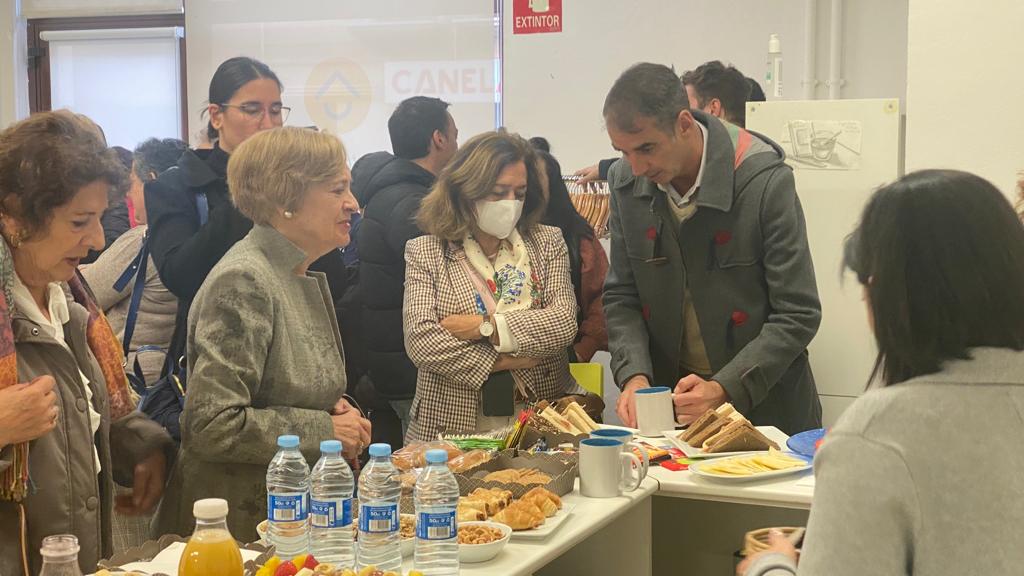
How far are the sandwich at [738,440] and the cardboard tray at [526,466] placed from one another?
45 cm

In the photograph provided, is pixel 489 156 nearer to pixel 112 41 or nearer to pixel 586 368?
pixel 586 368

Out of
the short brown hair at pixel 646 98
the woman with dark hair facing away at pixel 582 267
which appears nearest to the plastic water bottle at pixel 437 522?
the short brown hair at pixel 646 98

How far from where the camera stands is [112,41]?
22.1ft

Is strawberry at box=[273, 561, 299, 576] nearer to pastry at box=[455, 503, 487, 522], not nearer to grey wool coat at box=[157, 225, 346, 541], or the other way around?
pastry at box=[455, 503, 487, 522]

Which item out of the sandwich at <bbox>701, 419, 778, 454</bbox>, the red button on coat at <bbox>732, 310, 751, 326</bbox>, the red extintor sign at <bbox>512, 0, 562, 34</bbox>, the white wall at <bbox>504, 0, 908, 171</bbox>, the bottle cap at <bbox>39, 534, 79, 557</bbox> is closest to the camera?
the bottle cap at <bbox>39, 534, 79, 557</bbox>

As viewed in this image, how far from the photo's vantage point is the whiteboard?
4.52 m

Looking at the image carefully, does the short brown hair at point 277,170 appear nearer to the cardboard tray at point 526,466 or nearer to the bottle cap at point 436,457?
the cardboard tray at point 526,466

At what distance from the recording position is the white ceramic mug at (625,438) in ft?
8.32

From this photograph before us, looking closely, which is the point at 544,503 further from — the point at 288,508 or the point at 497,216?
the point at 497,216

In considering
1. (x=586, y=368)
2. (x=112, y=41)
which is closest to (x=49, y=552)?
(x=586, y=368)

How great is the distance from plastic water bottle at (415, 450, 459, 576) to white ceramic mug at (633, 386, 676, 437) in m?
1.10

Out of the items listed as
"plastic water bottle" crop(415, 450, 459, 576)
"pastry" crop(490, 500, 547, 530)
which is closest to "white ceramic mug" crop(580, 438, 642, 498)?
"pastry" crop(490, 500, 547, 530)

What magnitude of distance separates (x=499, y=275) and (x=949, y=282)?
6.95ft

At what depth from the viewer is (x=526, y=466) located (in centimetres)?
253
